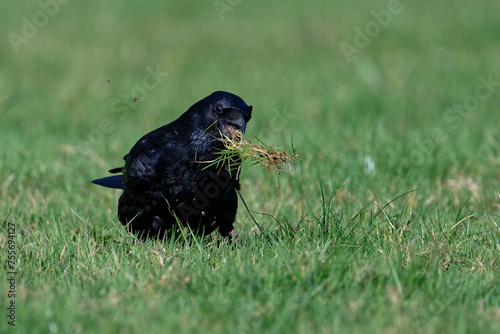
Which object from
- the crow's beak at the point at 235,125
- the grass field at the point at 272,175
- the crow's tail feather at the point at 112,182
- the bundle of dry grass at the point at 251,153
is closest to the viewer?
the grass field at the point at 272,175

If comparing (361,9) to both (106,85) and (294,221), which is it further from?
(294,221)

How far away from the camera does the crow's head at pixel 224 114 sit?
4.04 metres

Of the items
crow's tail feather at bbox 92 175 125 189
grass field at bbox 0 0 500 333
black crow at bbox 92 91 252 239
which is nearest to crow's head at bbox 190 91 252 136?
black crow at bbox 92 91 252 239

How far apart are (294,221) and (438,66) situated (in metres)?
6.09

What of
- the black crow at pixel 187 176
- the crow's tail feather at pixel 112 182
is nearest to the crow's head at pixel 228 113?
the black crow at pixel 187 176

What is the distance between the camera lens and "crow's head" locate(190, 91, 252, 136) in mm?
4039

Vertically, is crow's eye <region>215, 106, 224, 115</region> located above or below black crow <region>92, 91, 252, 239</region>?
above

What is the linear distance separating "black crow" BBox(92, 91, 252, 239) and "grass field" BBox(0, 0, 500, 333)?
7.1 inches

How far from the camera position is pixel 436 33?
11.7 metres

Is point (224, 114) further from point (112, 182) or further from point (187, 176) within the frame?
point (112, 182)

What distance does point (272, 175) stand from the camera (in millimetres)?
5754

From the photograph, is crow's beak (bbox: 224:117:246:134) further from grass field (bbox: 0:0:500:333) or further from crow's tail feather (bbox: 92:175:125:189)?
crow's tail feather (bbox: 92:175:125:189)

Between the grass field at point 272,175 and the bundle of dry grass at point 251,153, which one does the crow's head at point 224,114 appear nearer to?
the bundle of dry grass at point 251,153

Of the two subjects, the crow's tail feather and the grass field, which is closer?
the grass field
